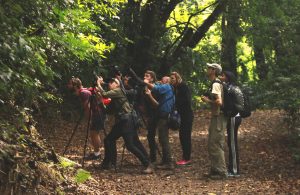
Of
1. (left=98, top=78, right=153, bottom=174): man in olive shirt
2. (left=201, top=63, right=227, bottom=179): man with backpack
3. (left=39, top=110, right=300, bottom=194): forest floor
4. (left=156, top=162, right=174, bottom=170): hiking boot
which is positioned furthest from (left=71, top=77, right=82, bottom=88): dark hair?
(left=201, top=63, right=227, bottom=179): man with backpack

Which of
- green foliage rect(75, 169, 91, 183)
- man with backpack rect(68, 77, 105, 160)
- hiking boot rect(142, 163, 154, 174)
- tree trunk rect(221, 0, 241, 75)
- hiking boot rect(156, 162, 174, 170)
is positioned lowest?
green foliage rect(75, 169, 91, 183)

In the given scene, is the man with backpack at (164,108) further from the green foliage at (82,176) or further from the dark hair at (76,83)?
the green foliage at (82,176)

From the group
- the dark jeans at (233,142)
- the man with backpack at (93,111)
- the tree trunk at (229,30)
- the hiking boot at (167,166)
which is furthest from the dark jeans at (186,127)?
the tree trunk at (229,30)

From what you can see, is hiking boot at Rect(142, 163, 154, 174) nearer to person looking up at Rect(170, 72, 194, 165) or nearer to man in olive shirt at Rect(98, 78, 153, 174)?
man in olive shirt at Rect(98, 78, 153, 174)

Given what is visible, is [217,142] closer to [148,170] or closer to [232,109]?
[232,109]

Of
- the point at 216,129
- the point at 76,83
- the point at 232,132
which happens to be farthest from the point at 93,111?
the point at 232,132

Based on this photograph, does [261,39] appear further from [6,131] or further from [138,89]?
[6,131]

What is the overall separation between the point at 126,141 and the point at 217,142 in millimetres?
1722

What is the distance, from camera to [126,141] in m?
8.70

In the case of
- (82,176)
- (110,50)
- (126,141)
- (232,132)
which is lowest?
(82,176)

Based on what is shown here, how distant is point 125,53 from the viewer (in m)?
17.7

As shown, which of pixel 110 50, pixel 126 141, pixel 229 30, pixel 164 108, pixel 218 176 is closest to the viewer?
pixel 218 176

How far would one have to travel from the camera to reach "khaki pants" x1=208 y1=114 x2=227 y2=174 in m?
8.50

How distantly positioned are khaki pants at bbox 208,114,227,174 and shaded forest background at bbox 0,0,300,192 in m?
1.48
